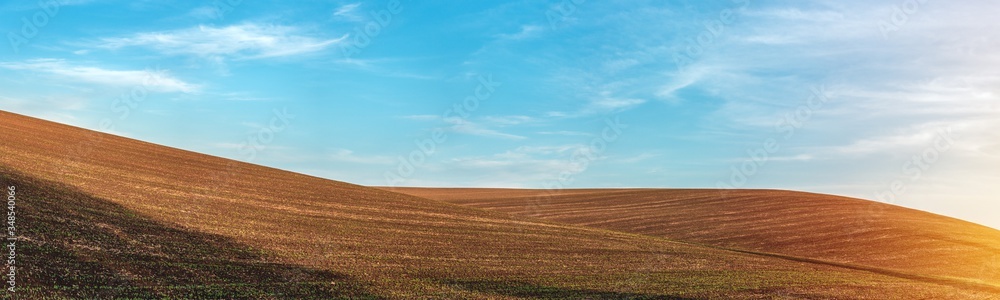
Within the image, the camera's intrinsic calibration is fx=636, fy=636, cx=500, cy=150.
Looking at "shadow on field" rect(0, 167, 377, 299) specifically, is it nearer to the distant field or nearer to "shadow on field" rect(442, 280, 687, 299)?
the distant field

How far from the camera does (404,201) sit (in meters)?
65.3

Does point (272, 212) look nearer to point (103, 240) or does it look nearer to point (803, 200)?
point (103, 240)

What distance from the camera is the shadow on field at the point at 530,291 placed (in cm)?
3027

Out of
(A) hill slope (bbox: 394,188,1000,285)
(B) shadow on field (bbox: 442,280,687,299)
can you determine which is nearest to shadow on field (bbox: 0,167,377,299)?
(B) shadow on field (bbox: 442,280,687,299)

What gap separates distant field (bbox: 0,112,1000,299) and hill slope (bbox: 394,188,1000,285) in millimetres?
1153

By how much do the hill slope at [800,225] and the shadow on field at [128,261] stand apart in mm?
43327

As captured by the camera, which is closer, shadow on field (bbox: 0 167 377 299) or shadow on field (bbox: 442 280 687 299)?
shadow on field (bbox: 0 167 377 299)

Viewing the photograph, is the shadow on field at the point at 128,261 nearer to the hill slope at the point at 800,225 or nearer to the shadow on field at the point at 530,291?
the shadow on field at the point at 530,291

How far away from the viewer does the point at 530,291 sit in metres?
31.1

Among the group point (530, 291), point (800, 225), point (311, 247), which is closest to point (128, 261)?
point (311, 247)

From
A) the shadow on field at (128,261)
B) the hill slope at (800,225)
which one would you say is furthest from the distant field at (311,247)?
the hill slope at (800,225)

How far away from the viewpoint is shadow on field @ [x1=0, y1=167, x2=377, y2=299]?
2264 centimetres

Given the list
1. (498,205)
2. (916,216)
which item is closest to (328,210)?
(498,205)

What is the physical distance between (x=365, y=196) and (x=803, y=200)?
187 ft
